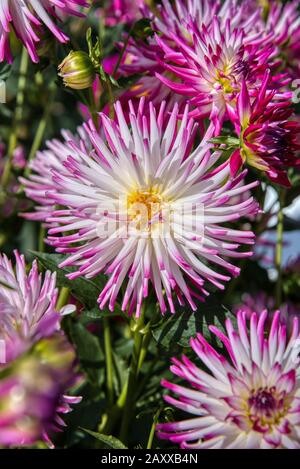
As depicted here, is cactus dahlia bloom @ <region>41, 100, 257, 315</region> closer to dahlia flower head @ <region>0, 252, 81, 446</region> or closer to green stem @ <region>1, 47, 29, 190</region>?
dahlia flower head @ <region>0, 252, 81, 446</region>

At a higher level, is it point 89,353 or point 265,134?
point 265,134

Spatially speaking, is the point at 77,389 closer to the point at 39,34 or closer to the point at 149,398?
the point at 149,398

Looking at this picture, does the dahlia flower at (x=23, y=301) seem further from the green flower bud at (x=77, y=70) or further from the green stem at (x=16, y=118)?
the green stem at (x=16, y=118)

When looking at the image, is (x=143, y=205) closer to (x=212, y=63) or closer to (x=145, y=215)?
(x=145, y=215)

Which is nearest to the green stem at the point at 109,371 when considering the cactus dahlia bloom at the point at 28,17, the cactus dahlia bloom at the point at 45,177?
the cactus dahlia bloom at the point at 45,177

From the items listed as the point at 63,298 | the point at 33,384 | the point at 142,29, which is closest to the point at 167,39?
the point at 142,29

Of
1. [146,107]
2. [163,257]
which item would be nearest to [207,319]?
[163,257]
